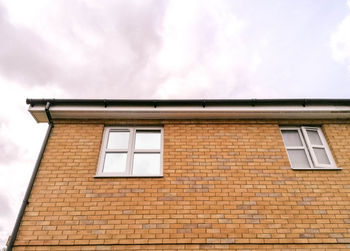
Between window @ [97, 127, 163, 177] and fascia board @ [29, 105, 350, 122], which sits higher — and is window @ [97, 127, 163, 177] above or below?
below

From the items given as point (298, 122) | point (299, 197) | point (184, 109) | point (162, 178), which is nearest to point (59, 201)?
point (162, 178)

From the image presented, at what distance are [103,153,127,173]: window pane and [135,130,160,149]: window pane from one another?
468 millimetres

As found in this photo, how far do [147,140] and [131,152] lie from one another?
1.79ft

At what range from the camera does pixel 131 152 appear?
5.58 m

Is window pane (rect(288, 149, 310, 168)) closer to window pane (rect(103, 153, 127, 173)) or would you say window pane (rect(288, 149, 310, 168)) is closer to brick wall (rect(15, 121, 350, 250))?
brick wall (rect(15, 121, 350, 250))

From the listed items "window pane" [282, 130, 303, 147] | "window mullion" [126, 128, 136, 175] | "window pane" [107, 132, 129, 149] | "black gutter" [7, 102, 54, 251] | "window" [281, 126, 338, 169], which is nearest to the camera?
"black gutter" [7, 102, 54, 251]

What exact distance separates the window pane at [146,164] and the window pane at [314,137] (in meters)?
3.99

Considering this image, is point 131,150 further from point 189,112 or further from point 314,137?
point 314,137

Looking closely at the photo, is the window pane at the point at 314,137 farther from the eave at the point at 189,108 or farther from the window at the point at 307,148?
the eave at the point at 189,108

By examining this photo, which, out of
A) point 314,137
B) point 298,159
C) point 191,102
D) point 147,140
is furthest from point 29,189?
point 314,137

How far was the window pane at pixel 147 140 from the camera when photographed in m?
5.75

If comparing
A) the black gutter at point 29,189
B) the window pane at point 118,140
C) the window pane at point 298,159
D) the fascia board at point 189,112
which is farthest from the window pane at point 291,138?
the black gutter at point 29,189

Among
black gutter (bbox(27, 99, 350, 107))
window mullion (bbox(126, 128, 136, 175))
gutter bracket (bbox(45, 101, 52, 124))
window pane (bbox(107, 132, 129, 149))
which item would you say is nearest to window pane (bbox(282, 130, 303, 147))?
black gutter (bbox(27, 99, 350, 107))

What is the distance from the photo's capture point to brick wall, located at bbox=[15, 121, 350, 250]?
436 cm
